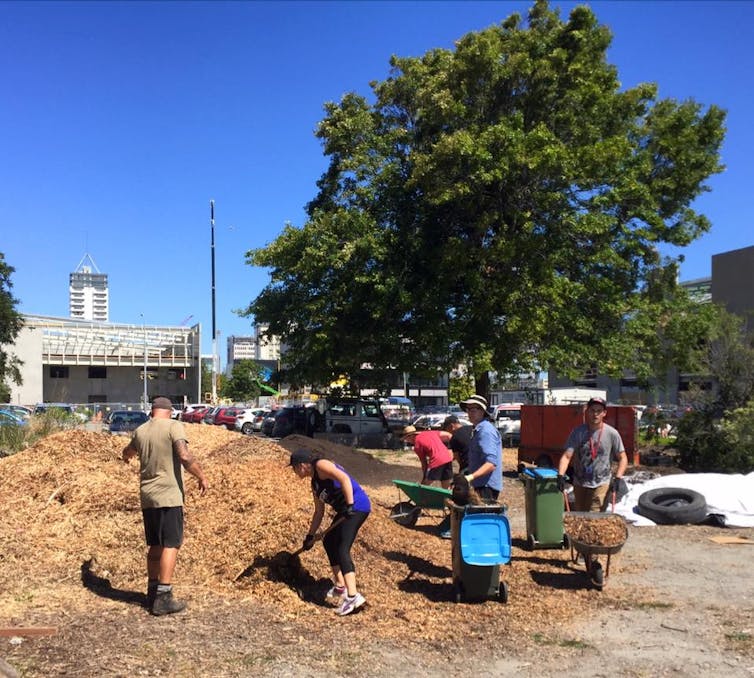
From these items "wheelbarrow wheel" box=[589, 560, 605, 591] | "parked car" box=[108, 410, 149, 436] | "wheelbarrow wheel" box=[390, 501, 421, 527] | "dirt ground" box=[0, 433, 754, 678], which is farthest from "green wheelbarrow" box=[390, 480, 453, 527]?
"parked car" box=[108, 410, 149, 436]

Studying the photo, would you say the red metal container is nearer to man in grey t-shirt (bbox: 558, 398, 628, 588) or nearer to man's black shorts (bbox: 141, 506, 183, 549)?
man in grey t-shirt (bbox: 558, 398, 628, 588)

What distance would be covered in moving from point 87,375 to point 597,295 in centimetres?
7157

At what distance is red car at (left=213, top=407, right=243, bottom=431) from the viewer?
36062mm

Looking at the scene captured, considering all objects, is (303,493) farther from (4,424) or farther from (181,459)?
(4,424)

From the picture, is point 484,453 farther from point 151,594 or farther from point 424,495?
point 151,594

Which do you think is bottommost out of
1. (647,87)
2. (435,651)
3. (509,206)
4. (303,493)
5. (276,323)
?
(435,651)

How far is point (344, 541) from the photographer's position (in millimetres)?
5816

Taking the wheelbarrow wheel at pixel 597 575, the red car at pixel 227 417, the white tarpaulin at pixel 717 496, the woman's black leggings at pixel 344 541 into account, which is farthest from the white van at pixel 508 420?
the woman's black leggings at pixel 344 541

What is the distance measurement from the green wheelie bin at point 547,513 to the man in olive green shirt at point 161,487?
3909mm

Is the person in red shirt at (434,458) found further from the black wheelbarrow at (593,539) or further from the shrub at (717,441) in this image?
the shrub at (717,441)

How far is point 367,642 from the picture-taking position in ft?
17.0

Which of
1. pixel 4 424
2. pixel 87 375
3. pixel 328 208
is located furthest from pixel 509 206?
pixel 87 375

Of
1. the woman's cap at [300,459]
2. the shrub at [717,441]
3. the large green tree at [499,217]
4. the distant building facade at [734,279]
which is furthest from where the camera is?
the distant building facade at [734,279]

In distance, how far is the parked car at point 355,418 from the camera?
26.0 meters
